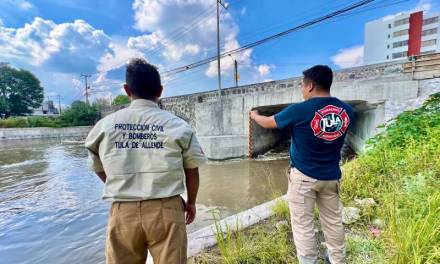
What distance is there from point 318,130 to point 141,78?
3.35ft

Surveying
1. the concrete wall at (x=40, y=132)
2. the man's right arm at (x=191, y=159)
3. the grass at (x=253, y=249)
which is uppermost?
the man's right arm at (x=191, y=159)

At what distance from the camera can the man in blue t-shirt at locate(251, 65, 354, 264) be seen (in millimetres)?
1404

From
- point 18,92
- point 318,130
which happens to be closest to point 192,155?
point 318,130

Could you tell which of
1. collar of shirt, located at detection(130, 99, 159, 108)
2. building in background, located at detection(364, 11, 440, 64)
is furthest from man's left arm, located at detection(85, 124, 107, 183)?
building in background, located at detection(364, 11, 440, 64)

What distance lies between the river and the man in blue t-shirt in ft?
2.65

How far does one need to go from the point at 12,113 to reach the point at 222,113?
37786mm

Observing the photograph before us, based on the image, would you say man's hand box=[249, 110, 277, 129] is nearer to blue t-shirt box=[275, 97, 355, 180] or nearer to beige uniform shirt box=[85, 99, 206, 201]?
blue t-shirt box=[275, 97, 355, 180]

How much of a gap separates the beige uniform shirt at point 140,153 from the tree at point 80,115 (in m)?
32.4

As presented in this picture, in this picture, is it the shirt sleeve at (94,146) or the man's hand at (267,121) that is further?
the man's hand at (267,121)

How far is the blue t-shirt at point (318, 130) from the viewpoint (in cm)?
140

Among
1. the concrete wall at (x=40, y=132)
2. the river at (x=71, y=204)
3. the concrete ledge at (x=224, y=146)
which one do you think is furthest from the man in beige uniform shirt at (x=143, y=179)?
the concrete wall at (x=40, y=132)

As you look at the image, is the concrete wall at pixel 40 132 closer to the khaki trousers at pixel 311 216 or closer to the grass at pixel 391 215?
the grass at pixel 391 215

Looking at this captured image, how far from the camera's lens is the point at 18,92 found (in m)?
34.7

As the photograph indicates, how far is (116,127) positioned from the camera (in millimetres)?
1099
